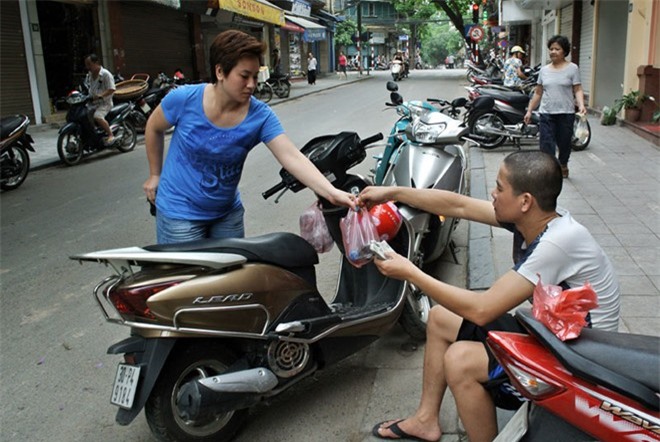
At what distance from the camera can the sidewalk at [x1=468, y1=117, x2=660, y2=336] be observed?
4066 mm

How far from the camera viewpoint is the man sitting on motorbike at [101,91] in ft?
34.1

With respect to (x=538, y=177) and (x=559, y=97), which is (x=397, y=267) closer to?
(x=538, y=177)

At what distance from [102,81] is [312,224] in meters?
8.46

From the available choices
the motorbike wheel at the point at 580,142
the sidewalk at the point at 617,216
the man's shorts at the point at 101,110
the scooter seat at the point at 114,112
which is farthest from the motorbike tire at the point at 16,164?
the motorbike wheel at the point at 580,142

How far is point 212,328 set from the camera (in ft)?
7.89

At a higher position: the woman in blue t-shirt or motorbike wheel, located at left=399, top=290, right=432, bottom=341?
the woman in blue t-shirt

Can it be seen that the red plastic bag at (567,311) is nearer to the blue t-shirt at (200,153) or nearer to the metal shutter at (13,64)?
the blue t-shirt at (200,153)

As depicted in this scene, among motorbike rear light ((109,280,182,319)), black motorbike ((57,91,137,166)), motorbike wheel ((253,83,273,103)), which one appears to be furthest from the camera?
motorbike wheel ((253,83,273,103))

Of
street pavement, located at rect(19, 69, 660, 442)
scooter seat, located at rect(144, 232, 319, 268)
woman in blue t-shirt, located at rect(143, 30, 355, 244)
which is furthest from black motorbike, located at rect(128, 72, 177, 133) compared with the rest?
scooter seat, located at rect(144, 232, 319, 268)

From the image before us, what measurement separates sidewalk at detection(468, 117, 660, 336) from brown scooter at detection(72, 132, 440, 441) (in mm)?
2027

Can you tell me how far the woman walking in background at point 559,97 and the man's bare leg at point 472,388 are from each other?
525 centimetres

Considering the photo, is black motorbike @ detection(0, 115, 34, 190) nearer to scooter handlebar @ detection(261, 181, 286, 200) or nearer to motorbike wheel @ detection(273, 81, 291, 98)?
scooter handlebar @ detection(261, 181, 286, 200)

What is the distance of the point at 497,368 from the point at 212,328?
108 cm

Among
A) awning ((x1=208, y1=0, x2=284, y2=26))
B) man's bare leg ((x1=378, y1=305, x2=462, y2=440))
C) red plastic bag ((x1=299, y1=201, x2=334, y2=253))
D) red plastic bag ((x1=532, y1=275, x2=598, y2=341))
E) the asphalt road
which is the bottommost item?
the asphalt road
